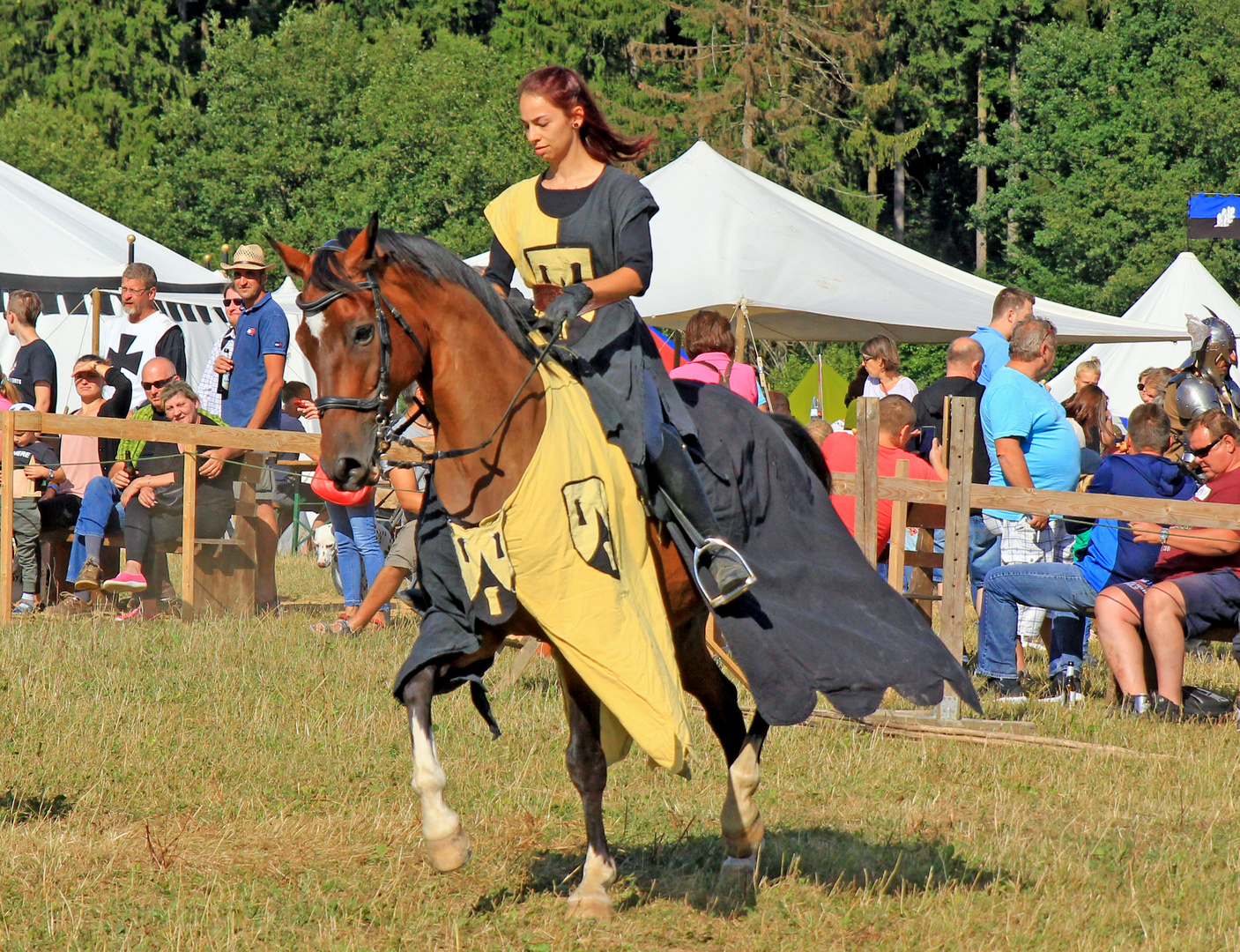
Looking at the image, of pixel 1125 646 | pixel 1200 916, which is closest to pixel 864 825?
pixel 1200 916

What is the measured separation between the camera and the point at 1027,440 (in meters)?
8.77

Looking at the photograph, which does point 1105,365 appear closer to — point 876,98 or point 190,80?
point 876,98

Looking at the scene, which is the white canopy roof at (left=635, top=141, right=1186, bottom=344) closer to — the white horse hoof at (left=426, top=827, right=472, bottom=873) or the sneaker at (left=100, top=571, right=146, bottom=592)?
the sneaker at (left=100, top=571, right=146, bottom=592)

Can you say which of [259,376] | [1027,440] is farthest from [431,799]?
[259,376]

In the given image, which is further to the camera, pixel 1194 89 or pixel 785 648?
pixel 1194 89

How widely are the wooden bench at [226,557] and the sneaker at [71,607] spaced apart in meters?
0.29

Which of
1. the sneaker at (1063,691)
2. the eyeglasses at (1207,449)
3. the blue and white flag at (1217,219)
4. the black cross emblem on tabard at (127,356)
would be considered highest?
the blue and white flag at (1217,219)

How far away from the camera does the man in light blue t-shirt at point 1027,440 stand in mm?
8648

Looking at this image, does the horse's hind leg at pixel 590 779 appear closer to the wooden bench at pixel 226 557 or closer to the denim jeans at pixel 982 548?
the denim jeans at pixel 982 548

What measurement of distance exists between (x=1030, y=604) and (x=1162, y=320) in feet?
52.4

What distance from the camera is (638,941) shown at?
4609 mm

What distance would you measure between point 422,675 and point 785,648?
1182 mm

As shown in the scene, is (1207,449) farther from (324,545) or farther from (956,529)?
(324,545)

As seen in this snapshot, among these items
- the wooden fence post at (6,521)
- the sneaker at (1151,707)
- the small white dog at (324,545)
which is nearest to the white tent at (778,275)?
the small white dog at (324,545)
